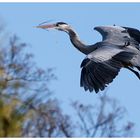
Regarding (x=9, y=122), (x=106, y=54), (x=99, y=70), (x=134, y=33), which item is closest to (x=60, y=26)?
(x=134, y=33)

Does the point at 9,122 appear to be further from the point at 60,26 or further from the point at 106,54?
the point at 60,26

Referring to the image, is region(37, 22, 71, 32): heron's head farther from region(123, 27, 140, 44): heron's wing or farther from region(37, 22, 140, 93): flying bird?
region(123, 27, 140, 44): heron's wing

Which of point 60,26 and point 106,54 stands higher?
point 106,54

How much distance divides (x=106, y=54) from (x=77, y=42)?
1357 mm

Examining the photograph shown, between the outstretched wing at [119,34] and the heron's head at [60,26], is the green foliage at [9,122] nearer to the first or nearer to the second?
the outstretched wing at [119,34]

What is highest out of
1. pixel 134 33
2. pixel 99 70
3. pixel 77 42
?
pixel 99 70

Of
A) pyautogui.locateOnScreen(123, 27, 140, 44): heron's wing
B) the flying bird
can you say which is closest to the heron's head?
the flying bird

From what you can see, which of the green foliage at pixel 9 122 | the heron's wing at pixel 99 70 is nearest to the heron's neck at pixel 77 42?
the heron's wing at pixel 99 70

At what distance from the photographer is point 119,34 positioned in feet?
20.1

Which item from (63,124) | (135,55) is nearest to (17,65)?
(63,124)

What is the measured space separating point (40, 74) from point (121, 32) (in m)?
1.11

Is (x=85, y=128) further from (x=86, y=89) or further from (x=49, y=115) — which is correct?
(x=86, y=89)

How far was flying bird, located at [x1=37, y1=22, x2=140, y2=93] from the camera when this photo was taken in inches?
181

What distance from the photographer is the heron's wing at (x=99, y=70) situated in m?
4.55
